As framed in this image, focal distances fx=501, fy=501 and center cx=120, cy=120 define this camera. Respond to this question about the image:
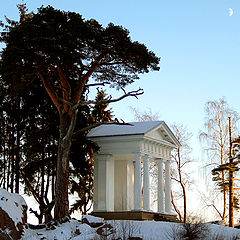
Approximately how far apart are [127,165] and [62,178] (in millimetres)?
8898

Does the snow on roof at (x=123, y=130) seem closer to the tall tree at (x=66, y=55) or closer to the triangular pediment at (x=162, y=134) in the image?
the triangular pediment at (x=162, y=134)

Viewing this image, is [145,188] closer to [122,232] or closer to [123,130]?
[123,130]

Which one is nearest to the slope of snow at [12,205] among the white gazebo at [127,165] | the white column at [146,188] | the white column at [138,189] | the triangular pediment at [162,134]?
the white gazebo at [127,165]

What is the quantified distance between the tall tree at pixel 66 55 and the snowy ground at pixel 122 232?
202cm

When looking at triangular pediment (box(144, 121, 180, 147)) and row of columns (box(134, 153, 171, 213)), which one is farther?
triangular pediment (box(144, 121, 180, 147))

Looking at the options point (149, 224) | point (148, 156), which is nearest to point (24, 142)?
point (148, 156)

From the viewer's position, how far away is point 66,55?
84.6 feet

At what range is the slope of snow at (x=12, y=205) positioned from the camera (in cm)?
2388

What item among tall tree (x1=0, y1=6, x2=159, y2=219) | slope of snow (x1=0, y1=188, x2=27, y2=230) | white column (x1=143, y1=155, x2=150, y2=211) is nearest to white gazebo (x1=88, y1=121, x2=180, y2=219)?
white column (x1=143, y1=155, x2=150, y2=211)

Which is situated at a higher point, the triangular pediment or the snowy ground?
the triangular pediment

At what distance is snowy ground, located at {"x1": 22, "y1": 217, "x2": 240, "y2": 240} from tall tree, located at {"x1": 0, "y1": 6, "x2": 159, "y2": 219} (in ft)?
6.63

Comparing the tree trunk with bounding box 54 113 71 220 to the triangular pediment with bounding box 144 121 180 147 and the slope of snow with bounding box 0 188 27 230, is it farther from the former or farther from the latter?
the triangular pediment with bounding box 144 121 180 147

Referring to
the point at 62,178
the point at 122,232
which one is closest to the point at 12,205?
the point at 62,178

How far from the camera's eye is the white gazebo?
3262 centimetres
